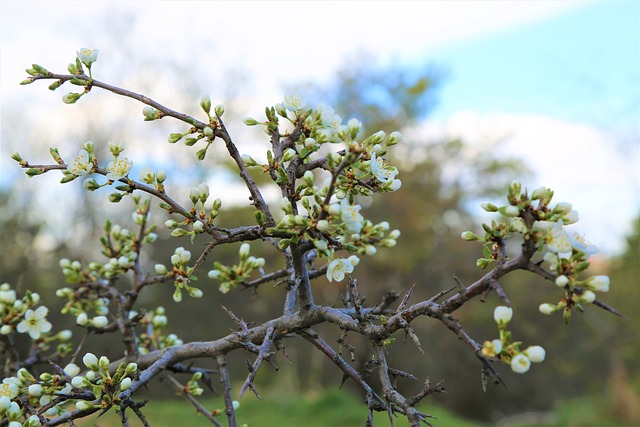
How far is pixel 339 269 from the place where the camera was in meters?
1.90

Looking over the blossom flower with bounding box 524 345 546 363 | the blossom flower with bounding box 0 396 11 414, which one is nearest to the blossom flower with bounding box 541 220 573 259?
the blossom flower with bounding box 524 345 546 363

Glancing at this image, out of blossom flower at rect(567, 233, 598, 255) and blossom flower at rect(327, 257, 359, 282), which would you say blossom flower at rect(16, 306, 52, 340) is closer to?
blossom flower at rect(327, 257, 359, 282)

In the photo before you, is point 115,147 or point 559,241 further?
point 115,147

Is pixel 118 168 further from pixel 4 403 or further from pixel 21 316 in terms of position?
pixel 21 316

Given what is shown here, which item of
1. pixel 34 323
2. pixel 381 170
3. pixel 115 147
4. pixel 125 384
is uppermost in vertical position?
pixel 115 147

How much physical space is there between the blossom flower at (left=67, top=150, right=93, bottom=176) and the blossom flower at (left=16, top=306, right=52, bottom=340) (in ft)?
3.13

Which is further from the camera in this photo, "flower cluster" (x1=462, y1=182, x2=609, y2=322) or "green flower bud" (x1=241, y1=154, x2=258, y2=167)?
"green flower bud" (x1=241, y1=154, x2=258, y2=167)

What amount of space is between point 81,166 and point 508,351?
4.82 feet

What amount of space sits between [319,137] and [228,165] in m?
14.2

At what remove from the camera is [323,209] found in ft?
5.47

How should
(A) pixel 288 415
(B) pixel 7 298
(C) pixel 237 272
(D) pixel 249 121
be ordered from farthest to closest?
(A) pixel 288 415 → (B) pixel 7 298 → (C) pixel 237 272 → (D) pixel 249 121

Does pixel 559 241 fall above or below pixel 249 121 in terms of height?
below

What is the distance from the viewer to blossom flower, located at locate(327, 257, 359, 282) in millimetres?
1846

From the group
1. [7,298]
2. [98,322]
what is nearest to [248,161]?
[98,322]
